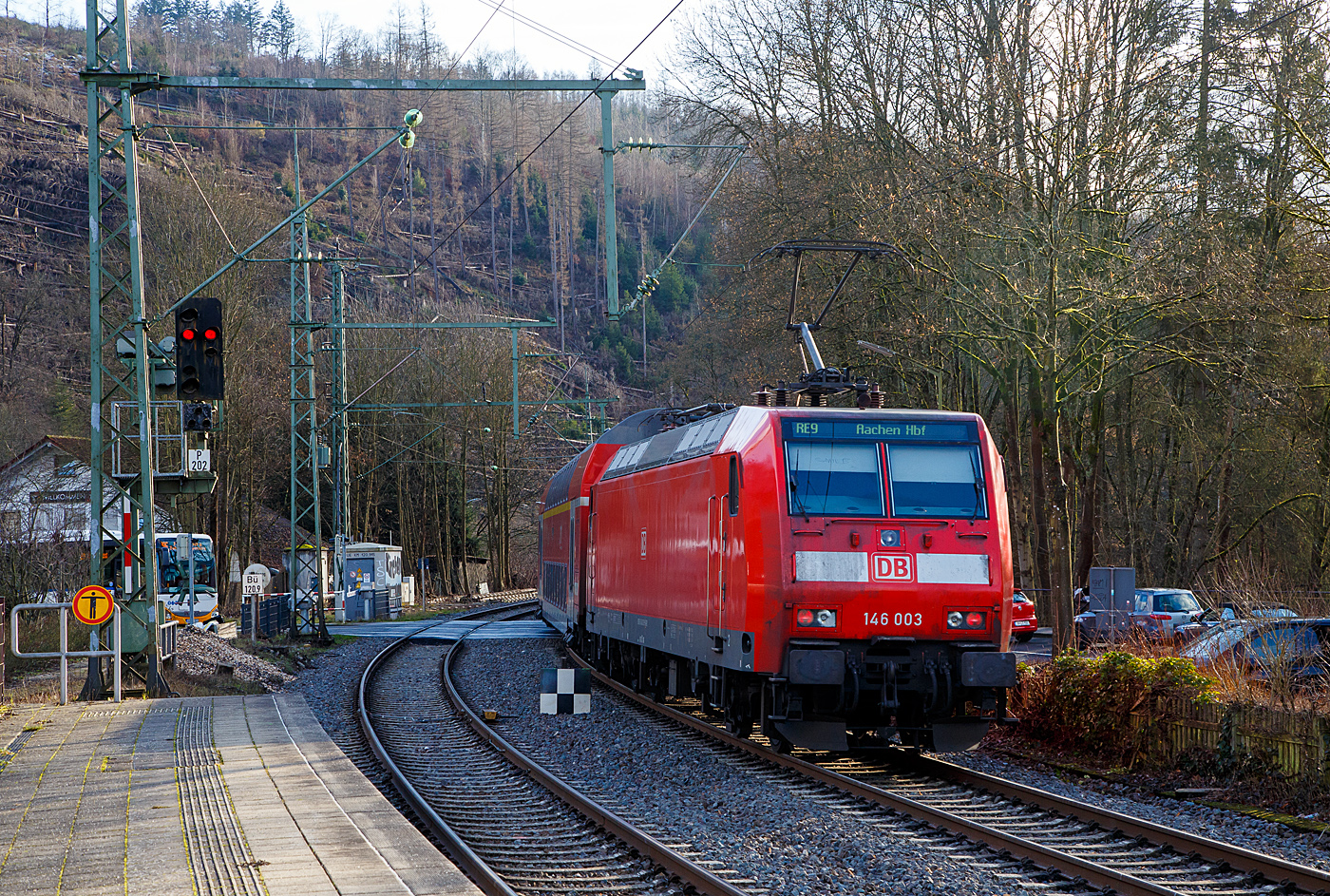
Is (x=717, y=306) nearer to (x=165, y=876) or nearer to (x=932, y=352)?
(x=932, y=352)

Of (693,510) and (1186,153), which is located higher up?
(1186,153)

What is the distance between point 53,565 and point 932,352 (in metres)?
18.2

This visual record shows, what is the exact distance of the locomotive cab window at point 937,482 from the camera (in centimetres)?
1170

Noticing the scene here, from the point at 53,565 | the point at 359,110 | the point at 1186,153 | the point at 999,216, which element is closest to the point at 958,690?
the point at 999,216

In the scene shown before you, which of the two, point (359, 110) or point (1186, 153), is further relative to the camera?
point (359, 110)

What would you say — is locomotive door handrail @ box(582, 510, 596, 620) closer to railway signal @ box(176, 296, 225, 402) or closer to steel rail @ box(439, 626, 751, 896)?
steel rail @ box(439, 626, 751, 896)

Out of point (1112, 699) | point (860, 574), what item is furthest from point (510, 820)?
point (1112, 699)

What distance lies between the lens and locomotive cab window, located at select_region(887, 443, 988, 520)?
11.7 metres

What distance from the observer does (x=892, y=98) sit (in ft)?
95.7

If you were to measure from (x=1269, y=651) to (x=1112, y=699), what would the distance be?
56.3 inches

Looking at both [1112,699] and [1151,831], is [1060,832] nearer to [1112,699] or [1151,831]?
[1151,831]

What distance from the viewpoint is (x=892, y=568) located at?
1141cm

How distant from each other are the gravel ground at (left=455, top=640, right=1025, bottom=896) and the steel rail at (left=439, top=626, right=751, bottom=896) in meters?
0.28

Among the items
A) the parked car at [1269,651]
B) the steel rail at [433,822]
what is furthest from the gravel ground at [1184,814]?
the steel rail at [433,822]
